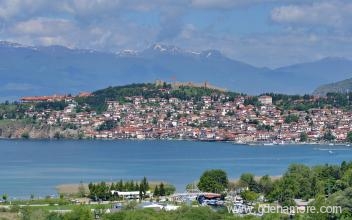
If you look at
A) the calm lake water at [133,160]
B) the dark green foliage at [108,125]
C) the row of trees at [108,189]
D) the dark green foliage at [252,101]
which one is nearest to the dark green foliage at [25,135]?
the calm lake water at [133,160]

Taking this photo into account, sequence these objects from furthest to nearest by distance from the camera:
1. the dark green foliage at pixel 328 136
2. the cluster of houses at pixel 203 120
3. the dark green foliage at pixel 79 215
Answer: the cluster of houses at pixel 203 120 → the dark green foliage at pixel 328 136 → the dark green foliage at pixel 79 215

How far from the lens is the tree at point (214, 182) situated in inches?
1233

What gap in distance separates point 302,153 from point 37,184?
2651cm

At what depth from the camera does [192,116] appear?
82.1 m

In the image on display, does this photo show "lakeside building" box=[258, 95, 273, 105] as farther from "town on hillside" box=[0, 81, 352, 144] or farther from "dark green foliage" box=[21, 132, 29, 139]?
"dark green foliage" box=[21, 132, 29, 139]

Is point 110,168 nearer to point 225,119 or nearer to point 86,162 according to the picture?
point 86,162

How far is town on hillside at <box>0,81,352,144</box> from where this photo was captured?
3034 inches

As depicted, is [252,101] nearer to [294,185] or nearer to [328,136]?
[328,136]

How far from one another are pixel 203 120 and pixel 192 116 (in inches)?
50.6

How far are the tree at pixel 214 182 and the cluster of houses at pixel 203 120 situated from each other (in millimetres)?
42234

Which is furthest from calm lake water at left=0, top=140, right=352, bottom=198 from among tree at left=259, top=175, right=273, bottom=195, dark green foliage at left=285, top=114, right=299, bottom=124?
dark green foliage at left=285, top=114, right=299, bottom=124

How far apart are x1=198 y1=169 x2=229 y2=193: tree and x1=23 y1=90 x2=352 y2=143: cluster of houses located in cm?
4223

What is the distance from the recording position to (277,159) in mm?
54594

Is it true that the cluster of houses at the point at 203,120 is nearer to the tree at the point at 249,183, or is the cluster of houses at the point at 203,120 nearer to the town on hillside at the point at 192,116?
the town on hillside at the point at 192,116
